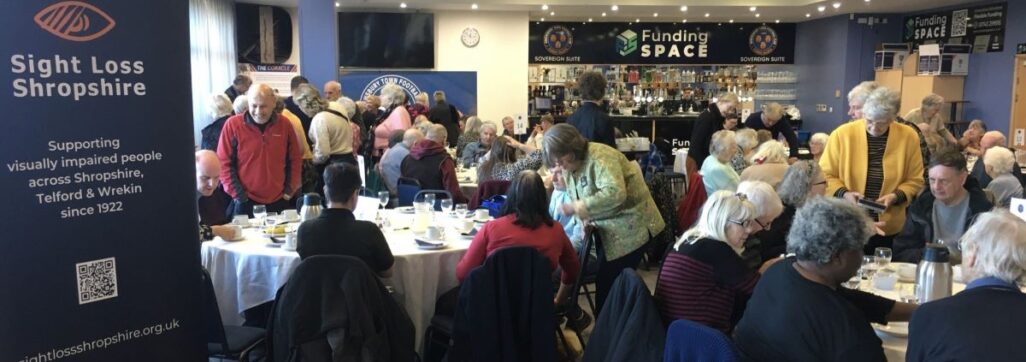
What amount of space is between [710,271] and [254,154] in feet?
10.9

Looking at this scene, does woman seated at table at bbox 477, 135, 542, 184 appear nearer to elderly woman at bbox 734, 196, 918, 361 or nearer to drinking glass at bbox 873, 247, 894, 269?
drinking glass at bbox 873, 247, 894, 269

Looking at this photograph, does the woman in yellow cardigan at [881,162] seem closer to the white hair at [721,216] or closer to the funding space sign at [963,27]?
the white hair at [721,216]

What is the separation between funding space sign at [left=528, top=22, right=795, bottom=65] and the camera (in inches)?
549

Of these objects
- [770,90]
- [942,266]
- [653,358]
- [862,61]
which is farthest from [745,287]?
[770,90]

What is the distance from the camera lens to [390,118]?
835 centimetres

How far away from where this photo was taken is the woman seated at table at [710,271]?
2.89 meters

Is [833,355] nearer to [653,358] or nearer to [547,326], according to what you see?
[653,358]

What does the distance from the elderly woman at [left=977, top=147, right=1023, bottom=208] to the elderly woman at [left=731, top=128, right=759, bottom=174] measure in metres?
1.70

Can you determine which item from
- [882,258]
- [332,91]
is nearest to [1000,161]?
[882,258]

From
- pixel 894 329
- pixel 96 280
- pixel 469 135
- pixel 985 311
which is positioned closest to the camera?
pixel 985 311

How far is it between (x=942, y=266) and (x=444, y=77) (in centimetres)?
903

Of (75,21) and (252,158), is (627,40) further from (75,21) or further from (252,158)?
(75,21)

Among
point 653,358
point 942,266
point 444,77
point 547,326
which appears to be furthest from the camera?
point 444,77

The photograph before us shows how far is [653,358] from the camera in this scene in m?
2.67
